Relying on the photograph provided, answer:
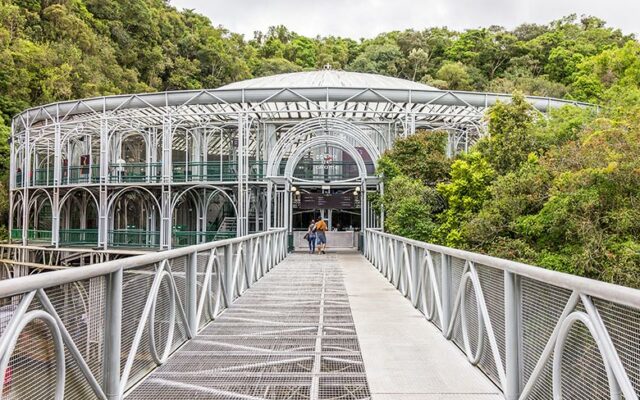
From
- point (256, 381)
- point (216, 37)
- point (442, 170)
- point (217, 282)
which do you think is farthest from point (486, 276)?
point (216, 37)

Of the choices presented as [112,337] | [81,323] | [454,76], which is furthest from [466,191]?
[454,76]

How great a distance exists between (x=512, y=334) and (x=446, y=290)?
8.04 ft

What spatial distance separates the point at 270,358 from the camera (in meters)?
5.64

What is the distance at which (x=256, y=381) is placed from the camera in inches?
192

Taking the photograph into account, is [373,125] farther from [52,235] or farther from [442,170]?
[52,235]

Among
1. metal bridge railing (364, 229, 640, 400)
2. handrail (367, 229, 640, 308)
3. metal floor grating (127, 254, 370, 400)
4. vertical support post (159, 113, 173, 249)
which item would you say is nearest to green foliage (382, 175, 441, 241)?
metal floor grating (127, 254, 370, 400)

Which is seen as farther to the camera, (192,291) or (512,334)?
(192,291)

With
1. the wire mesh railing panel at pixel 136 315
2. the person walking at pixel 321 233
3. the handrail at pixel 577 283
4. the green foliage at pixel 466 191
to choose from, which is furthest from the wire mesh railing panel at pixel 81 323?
the person walking at pixel 321 233

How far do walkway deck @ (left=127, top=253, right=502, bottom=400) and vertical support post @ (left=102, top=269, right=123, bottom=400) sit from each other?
0.36 metres

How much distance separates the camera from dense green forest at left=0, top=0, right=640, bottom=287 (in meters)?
11.7

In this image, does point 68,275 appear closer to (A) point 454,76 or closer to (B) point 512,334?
(B) point 512,334

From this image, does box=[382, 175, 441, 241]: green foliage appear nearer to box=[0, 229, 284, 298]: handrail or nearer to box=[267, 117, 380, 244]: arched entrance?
box=[267, 117, 380, 244]: arched entrance

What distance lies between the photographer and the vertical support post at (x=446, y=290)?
648 cm

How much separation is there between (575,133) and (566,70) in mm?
48499
